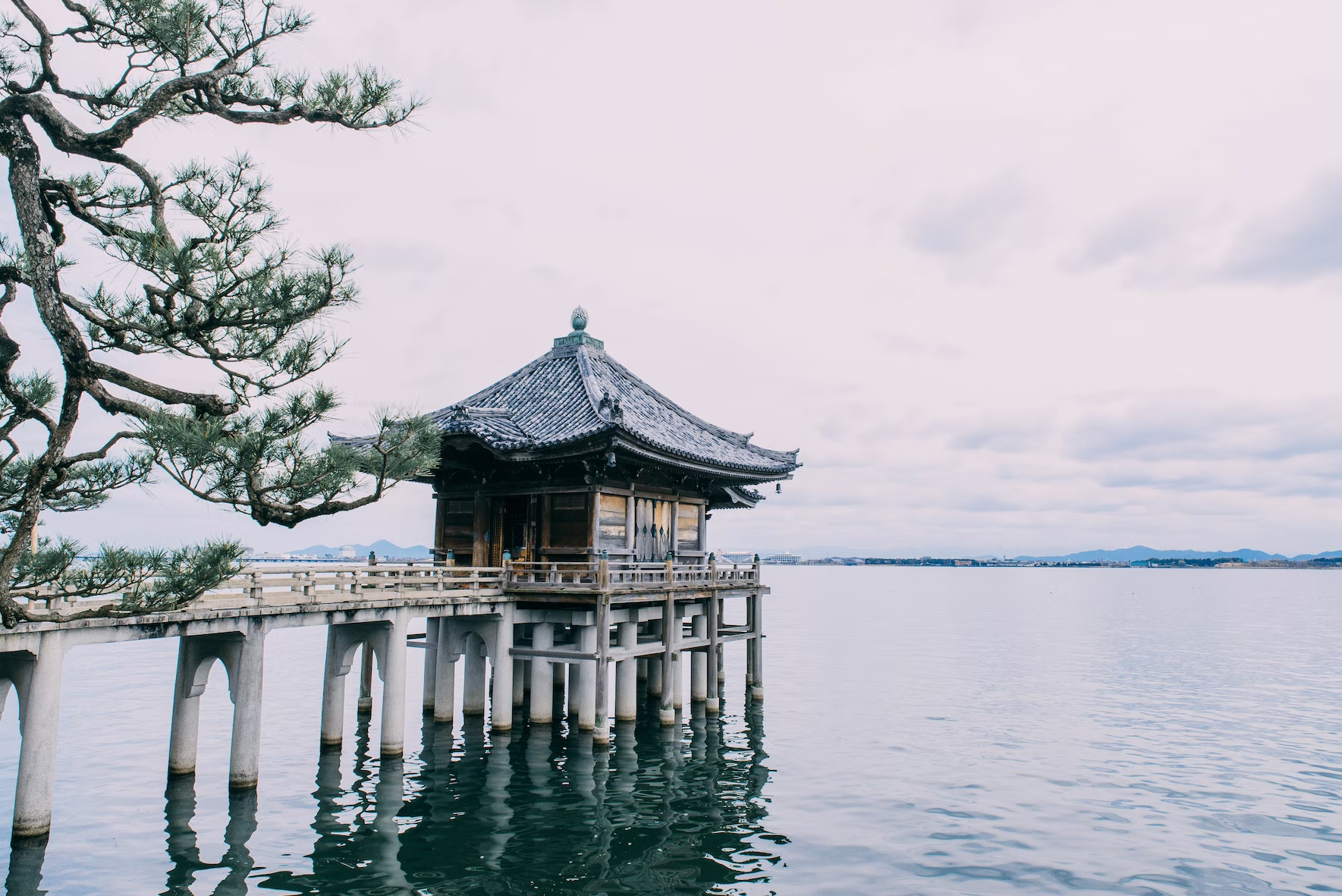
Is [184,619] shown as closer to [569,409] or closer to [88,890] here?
[88,890]

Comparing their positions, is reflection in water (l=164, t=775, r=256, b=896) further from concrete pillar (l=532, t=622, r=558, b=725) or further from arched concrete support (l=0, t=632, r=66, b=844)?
concrete pillar (l=532, t=622, r=558, b=725)

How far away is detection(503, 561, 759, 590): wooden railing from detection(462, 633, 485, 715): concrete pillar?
2960mm

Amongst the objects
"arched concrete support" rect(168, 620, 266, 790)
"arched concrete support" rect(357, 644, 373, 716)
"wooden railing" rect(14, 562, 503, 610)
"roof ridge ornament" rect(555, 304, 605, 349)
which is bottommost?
"arched concrete support" rect(357, 644, 373, 716)

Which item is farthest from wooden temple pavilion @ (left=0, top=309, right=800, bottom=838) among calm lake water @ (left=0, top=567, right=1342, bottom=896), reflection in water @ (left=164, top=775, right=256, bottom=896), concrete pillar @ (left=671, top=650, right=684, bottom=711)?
calm lake water @ (left=0, top=567, right=1342, bottom=896)

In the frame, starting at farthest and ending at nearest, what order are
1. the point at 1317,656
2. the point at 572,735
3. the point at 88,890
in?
the point at 1317,656 < the point at 572,735 < the point at 88,890

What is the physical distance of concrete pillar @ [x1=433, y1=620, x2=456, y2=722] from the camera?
23.8 m

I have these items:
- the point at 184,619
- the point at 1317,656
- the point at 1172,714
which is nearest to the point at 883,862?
the point at 184,619

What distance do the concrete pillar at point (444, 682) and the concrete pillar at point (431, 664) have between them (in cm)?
19

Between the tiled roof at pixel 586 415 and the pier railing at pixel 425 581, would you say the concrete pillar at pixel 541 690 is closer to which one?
the pier railing at pixel 425 581

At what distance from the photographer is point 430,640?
25.7 metres

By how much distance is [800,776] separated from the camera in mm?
21969

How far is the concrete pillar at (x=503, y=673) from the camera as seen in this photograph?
74.6 ft

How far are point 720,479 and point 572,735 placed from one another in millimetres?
9675

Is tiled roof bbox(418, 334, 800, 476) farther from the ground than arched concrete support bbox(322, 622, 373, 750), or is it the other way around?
tiled roof bbox(418, 334, 800, 476)
